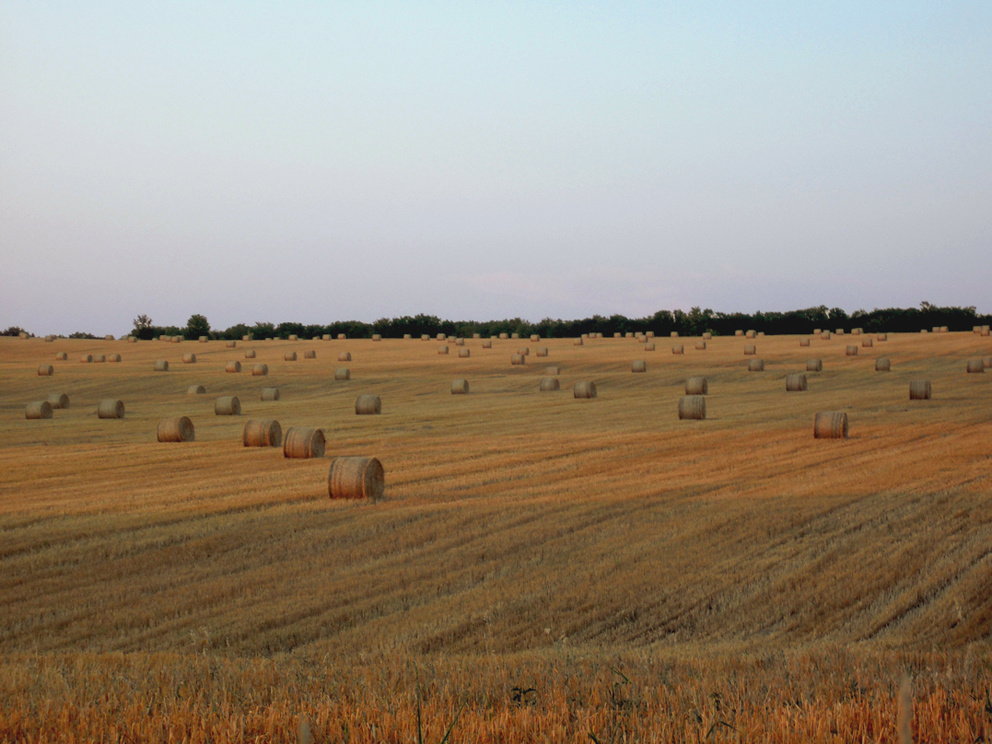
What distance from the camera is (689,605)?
9.56 m

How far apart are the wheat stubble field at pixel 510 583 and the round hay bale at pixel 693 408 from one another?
1.04 feet

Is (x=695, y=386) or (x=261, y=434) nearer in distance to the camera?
(x=261, y=434)

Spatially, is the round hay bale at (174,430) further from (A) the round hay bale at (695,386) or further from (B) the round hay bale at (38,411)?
(A) the round hay bale at (695,386)

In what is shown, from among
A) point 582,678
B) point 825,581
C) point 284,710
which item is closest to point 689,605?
point 825,581

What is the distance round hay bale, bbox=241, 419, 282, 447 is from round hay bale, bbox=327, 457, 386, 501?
24.2 feet

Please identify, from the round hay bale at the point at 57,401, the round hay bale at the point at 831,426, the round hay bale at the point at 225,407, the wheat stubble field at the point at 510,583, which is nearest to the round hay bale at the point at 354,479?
the wheat stubble field at the point at 510,583

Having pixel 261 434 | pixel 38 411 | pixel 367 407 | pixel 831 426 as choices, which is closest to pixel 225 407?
pixel 367 407

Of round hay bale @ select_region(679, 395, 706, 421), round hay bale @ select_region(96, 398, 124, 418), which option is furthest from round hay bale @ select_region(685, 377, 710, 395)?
round hay bale @ select_region(96, 398, 124, 418)

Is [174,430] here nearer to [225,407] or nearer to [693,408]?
[225,407]

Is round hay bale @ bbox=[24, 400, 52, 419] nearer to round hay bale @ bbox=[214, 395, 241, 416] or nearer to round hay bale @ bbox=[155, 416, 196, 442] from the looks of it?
round hay bale @ bbox=[214, 395, 241, 416]

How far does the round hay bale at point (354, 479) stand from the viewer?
14.9 meters

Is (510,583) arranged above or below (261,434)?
below

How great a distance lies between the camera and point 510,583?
1034 centimetres

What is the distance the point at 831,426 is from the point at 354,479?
445 inches
